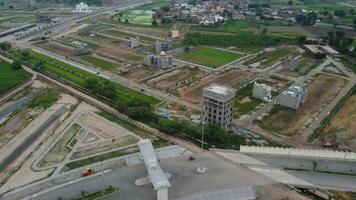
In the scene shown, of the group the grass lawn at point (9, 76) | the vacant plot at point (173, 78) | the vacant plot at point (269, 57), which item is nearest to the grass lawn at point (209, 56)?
the vacant plot at point (269, 57)

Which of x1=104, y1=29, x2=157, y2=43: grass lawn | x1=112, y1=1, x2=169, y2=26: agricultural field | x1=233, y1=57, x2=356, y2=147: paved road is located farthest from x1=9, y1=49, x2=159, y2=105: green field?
x1=112, y1=1, x2=169, y2=26: agricultural field

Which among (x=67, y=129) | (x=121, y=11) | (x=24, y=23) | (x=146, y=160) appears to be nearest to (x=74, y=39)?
(x=24, y=23)

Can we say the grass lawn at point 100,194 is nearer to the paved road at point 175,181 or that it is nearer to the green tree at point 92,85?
the paved road at point 175,181

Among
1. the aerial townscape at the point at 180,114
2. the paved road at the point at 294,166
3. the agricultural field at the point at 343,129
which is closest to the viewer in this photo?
the paved road at the point at 294,166

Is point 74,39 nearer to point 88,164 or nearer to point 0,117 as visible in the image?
point 0,117

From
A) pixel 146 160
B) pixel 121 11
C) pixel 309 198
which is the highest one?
pixel 121 11

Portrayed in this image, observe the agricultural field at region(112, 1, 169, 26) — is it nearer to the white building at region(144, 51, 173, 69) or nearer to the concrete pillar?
the white building at region(144, 51, 173, 69)

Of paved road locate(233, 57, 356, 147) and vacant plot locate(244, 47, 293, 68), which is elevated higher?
vacant plot locate(244, 47, 293, 68)
